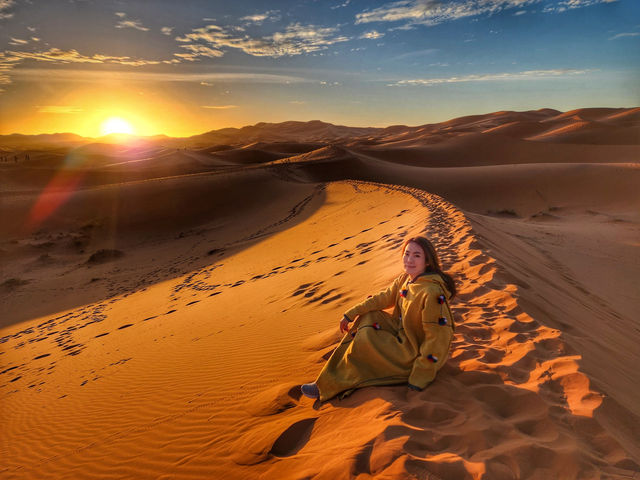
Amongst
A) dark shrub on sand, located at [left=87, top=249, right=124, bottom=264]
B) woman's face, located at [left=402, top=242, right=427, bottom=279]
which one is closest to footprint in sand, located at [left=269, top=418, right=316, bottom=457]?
woman's face, located at [left=402, top=242, right=427, bottom=279]

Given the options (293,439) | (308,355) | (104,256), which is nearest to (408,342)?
(293,439)

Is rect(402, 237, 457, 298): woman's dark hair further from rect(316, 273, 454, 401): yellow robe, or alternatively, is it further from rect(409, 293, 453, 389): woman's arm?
rect(409, 293, 453, 389): woman's arm

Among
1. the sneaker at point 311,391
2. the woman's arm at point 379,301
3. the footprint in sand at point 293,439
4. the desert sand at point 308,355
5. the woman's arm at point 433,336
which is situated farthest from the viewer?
the woman's arm at point 379,301

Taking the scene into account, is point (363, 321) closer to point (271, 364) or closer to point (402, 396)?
point (402, 396)

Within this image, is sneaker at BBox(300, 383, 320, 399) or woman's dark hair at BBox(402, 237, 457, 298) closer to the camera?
woman's dark hair at BBox(402, 237, 457, 298)

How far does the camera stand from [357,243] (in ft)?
32.7

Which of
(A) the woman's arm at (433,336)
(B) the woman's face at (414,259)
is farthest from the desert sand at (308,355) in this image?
(B) the woman's face at (414,259)

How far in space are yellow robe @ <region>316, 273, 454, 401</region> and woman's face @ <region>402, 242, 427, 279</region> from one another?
65 millimetres

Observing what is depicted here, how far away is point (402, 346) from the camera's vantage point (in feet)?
9.64

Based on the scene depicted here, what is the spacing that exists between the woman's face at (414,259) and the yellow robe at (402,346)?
7 centimetres

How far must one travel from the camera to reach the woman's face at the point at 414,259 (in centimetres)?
295

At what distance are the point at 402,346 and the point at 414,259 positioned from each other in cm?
68

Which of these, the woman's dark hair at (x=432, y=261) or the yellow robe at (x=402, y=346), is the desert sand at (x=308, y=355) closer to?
the yellow robe at (x=402, y=346)

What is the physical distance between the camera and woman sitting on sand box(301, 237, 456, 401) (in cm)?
279
